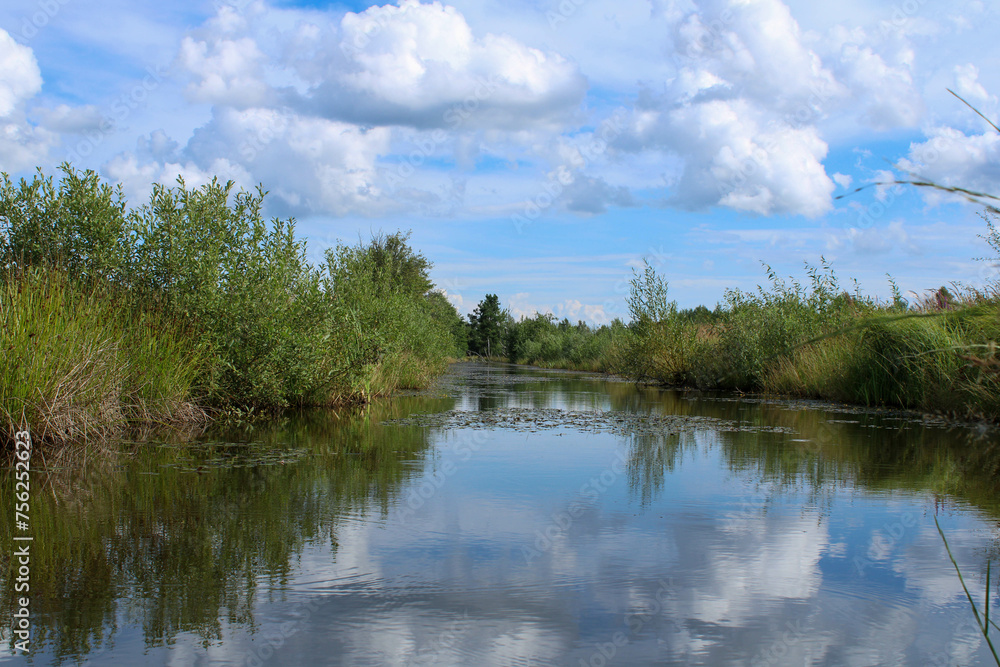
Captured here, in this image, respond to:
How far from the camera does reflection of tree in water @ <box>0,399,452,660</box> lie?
10.9ft

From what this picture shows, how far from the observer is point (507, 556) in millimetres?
4309

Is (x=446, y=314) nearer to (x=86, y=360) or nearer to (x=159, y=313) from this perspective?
(x=159, y=313)

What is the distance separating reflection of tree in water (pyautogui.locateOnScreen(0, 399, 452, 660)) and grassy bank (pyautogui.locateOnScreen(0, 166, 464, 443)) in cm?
116

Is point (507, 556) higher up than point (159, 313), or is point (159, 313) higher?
point (159, 313)

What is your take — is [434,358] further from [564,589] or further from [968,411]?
[564,589]

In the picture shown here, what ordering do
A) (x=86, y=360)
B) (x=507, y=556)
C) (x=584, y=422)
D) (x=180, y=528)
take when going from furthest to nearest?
(x=584, y=422) < (x=86, y=360) < (x=180, y=528) < (x=507, y=556)

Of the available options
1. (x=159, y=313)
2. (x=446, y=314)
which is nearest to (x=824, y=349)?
(x=159, y=313)

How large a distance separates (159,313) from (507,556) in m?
7.99

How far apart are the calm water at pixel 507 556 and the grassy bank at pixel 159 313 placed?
1.26 meters

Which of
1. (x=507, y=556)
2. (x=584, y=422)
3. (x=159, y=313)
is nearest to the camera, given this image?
(x=507, y=556)

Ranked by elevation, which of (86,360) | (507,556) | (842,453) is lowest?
(507,556)

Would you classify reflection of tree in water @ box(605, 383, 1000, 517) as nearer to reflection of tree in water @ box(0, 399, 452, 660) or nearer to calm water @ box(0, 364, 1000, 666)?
calm water @ box(0, 364, 1000, 666)

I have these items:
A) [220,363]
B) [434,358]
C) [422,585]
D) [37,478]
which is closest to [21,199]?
[220,363]

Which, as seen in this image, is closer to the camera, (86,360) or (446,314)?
(86,360)
